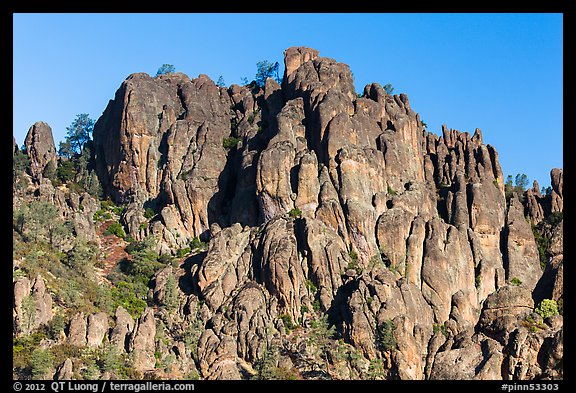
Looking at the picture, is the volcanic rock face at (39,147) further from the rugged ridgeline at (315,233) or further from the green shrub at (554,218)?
the green shrub at (554,218)

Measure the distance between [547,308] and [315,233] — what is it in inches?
937

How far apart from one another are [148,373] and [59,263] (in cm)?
2120

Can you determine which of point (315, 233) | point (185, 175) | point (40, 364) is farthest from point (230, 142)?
point (40, 364)

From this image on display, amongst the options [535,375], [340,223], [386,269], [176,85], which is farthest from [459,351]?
[176,85]

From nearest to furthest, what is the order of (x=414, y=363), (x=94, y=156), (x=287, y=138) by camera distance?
(x=414, y=363), (x=287, y=138), (x=94, y=156)

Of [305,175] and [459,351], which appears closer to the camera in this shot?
[459,351]

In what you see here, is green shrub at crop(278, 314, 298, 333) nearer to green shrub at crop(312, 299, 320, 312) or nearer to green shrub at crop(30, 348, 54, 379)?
green shrub at crop(312, 299, 320, 312)

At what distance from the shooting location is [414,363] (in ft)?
287

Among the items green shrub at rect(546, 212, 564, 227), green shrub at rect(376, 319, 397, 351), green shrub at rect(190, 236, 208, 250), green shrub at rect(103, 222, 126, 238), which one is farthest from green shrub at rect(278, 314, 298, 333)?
green shrub at rect(546, 212, 564, 227)

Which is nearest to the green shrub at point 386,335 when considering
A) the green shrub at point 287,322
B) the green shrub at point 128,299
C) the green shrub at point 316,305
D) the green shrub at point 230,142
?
the green shrub at point 316,305

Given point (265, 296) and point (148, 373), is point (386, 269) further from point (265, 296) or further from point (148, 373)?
point (148, 373)

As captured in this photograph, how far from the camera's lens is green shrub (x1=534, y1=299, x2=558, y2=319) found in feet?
287

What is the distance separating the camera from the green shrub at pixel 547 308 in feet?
287

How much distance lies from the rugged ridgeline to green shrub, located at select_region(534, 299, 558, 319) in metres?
1.05
